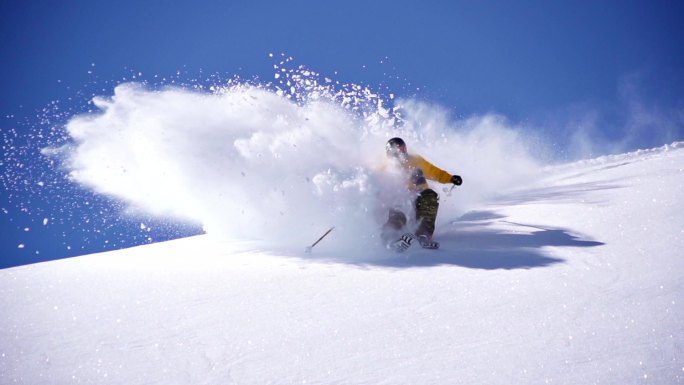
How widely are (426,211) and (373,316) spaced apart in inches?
99.3

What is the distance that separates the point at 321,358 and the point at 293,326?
1.63ft

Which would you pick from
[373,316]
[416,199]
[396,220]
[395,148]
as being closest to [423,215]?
[416,199]

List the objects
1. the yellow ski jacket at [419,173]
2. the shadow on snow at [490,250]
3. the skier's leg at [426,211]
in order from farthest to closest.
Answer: the yellow ski jacket at [419,173] → the skier's leg at [426,211] → the shadow on snow at [490,250]

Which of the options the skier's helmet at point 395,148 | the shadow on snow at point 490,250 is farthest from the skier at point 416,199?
the shadow on snow at point 490,250

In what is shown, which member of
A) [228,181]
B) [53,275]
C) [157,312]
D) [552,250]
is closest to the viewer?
[157,312]

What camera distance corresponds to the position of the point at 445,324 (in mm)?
2576

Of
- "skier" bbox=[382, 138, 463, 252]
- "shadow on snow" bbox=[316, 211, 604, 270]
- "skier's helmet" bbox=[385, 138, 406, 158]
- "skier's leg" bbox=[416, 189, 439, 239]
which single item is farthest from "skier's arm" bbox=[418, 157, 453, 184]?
"shadow on snow" bbox=[316, 211, 604, 270]

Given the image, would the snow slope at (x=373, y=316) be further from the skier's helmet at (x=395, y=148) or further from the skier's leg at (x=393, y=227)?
the skier's helmet at (x=395, y=148)

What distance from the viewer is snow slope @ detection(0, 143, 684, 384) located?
2.09 metres

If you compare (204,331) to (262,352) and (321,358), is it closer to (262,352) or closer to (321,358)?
(262,352)

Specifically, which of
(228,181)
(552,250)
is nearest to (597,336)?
(552,250)

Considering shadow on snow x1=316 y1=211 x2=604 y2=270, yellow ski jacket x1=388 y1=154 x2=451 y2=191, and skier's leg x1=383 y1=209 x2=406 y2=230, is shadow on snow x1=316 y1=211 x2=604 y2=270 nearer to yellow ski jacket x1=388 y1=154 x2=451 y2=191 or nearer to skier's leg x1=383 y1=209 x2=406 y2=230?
skier's leg x1=383 y1=209 x2=406 y2=230

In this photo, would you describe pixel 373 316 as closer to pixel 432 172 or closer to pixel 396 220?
pixel 396 220

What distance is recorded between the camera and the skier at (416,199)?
192 inches
